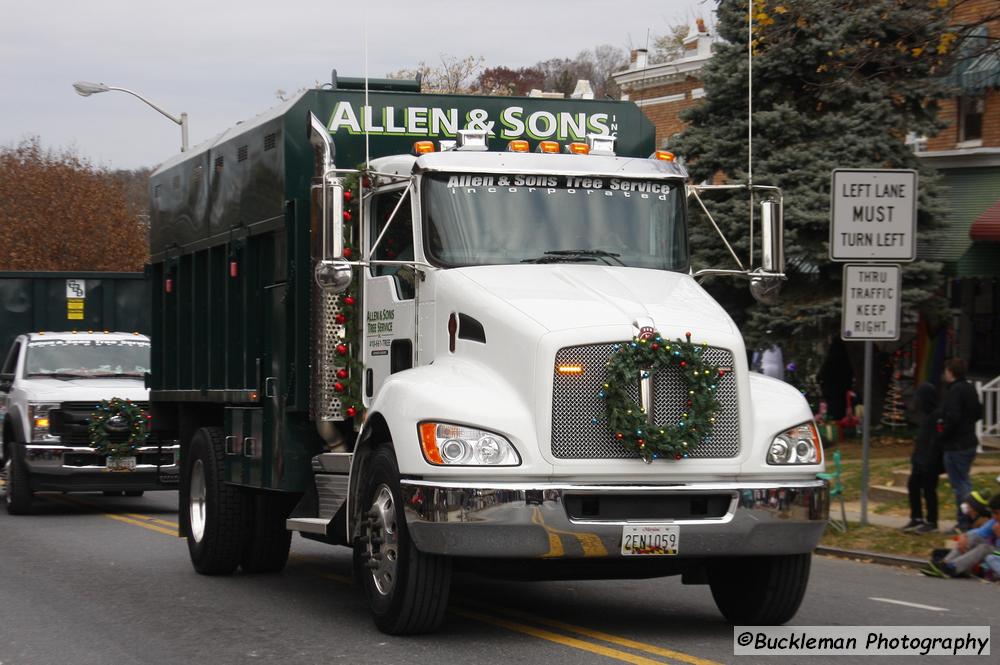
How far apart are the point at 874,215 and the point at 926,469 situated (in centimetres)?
266

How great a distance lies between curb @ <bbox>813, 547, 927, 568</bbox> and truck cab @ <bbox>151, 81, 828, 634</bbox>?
17.0 feet

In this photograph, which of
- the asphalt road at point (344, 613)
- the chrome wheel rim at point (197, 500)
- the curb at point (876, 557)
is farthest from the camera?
the curb at point (876, 557)

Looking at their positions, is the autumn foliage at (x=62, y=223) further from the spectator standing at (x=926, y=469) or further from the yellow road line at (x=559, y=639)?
the yellow road line at (x=559, y=639)

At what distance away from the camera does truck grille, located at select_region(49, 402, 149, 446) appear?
19.5 m

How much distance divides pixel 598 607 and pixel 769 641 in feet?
6.04

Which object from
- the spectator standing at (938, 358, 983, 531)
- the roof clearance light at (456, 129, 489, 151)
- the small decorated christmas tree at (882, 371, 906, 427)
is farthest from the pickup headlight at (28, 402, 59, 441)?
the small decorated christmas tree at (882, 371, 906, 427)

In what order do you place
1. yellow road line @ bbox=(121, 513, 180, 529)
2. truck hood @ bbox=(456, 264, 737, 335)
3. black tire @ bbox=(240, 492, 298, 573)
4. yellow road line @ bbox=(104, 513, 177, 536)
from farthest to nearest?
yellow road line @ bbox=(121, 513, 180, 529), yellow road line @ bbox=(104, 513, 177, 536), black tire @ bbox=(240, 492, 298, 573), truck hood @ bbox=(456, 264, 737, 335)

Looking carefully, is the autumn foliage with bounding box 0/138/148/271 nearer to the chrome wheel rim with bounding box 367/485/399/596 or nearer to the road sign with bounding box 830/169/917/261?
the road sign with bounding box 830/169/917/261

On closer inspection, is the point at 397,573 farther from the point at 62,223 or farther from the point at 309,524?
the point at 62,223

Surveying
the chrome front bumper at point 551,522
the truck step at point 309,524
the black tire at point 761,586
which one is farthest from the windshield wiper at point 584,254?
the truck step at point 309,524

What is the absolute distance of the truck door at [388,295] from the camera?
32.9ft

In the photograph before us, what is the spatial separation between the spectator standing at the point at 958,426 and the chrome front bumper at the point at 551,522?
303 inches

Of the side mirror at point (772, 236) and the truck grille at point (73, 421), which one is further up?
the side mirror at point (772, 236)

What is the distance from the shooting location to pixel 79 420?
19641 mm
